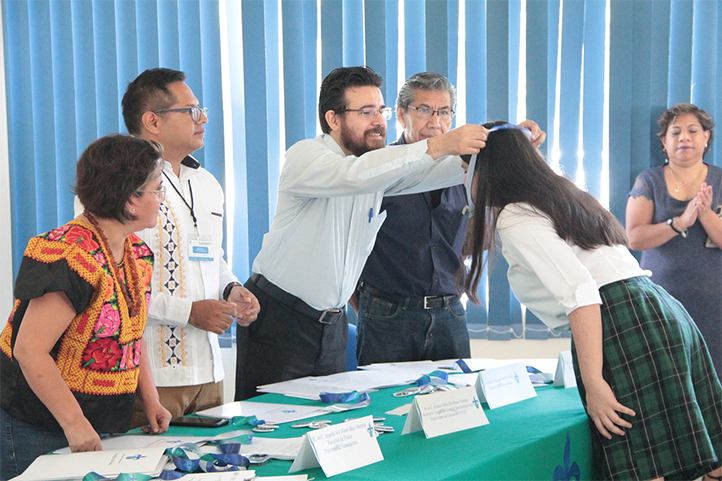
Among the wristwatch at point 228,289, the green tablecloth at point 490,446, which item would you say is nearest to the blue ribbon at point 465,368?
the green tablecloth at point 490,446

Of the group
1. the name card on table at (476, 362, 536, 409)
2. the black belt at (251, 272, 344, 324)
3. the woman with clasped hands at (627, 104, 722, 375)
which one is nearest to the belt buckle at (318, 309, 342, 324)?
the black belt at (251, 272, 344, 324)

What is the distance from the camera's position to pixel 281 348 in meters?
2.22

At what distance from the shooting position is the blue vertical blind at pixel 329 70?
3434 millimetres

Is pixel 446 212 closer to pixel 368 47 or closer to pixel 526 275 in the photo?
pixel 526 275

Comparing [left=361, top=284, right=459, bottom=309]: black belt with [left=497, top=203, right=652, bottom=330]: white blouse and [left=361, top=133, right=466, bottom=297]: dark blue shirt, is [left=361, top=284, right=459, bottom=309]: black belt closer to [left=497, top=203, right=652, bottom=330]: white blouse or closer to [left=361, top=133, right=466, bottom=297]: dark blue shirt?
[left=361, top=133, right=466, bottom=297]: dark blue shirt

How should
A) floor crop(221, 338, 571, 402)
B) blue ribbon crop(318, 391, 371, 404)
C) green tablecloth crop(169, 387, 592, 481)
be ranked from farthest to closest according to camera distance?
1. floor crop(221, 338, 571, 402)
2. blue ribbon crop(318, 391, 371, 404)
3. green tablecloth crop(169, 387, 592, 481)

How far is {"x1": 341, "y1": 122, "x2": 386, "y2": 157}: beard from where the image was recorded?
2.30 m

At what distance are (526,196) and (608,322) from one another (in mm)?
358

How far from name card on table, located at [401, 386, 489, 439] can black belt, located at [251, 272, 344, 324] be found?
770 mm

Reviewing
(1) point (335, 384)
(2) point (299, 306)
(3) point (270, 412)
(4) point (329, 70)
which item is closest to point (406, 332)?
(2) point (299, 306)

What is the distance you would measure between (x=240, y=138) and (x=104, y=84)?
2.97 ft

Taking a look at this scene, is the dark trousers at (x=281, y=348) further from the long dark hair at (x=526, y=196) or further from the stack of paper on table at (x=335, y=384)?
the long dark hair at (x=526, y=196)

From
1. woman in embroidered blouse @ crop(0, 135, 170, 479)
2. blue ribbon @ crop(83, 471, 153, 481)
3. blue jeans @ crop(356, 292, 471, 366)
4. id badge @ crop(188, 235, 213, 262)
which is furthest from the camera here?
blue jeans @ crop(356, 292, 471, 366)

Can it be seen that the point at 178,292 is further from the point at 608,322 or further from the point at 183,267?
the point at 608,322
